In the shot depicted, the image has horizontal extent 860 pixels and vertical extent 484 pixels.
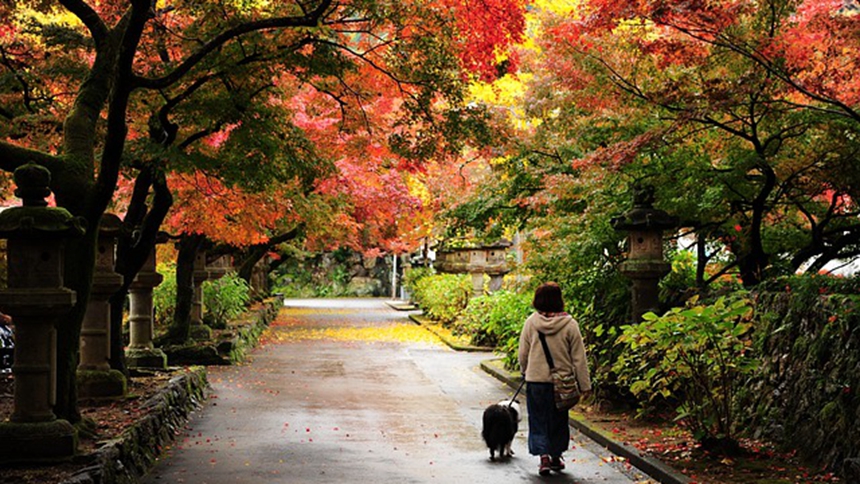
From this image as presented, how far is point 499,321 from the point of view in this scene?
61.2 ft

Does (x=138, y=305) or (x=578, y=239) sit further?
(x=138, y=305)

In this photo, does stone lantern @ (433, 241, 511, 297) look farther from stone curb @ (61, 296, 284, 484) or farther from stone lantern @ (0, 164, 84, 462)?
stone lantern @ (0, 164, 84, 462)

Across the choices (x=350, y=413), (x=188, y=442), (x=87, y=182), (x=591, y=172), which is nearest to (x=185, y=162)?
(x=87, y=182)

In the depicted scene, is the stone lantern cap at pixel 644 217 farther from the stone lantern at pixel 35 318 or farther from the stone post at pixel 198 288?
the stone post at pixel 198 288

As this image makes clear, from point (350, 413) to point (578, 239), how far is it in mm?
3817

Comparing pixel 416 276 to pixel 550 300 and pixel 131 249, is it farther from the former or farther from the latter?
pixel 550 300

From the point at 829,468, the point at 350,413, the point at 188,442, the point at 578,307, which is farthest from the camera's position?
the point at 578,307

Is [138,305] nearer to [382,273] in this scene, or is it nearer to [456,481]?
[456,481]

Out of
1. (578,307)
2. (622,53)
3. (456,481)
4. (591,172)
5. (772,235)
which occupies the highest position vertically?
(622,53)

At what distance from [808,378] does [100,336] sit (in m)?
7.74

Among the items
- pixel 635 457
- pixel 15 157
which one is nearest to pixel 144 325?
pixel 15 157

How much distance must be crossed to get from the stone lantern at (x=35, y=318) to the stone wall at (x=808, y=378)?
592 cm

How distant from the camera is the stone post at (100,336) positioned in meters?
10.6

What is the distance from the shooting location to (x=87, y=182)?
824 centimetres
